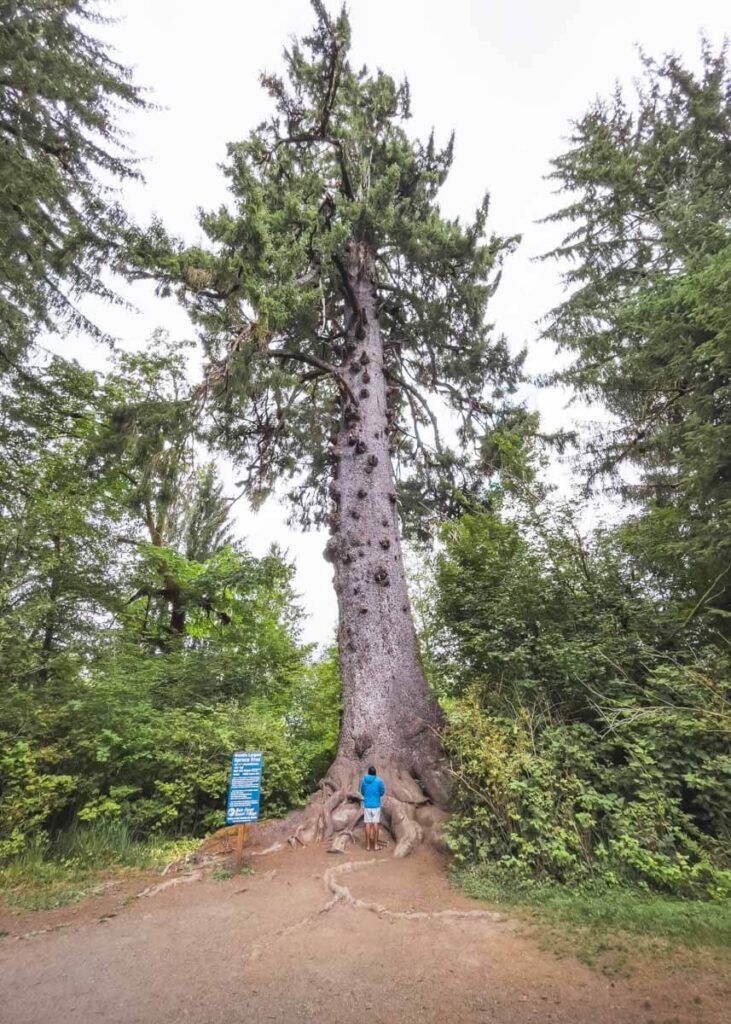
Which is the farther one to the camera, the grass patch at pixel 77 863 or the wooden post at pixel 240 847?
the wooden post at pixel 240 847

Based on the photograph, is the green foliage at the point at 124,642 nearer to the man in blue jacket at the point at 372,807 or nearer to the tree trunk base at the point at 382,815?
the tree trunk base at the point at 382,815

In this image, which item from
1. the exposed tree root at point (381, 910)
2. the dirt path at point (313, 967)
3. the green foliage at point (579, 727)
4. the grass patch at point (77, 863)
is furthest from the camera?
the grass patch at point (77, 863)

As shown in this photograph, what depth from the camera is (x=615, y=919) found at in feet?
10.7

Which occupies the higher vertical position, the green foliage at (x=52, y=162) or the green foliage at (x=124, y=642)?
the green foliage at (x=52, y=162)

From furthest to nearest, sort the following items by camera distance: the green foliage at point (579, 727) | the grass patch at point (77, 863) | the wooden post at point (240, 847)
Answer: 1. the wooden post at point (240, 847)
2. the grass patch at point (77, 863)
3. the green foliage at point (579, 727)

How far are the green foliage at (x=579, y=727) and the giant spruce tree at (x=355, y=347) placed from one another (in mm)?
925

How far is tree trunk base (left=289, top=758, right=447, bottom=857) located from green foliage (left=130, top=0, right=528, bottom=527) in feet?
17.6

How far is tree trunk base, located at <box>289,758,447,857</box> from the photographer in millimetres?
5035

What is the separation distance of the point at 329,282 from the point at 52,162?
15.7 ft

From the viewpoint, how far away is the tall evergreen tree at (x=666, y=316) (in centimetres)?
503

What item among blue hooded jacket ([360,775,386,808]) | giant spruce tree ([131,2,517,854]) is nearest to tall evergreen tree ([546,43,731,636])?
giant spruce tree ([131,2,517,854])

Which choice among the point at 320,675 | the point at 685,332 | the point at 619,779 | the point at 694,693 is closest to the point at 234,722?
the point at 320,675

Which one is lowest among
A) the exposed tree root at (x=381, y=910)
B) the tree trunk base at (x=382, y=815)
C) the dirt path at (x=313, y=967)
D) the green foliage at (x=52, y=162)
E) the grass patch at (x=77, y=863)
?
the dirt path at (x=313, y=967)

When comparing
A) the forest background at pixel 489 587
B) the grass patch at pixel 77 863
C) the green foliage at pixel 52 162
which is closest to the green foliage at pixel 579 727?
the forest background at pixel 489 587
